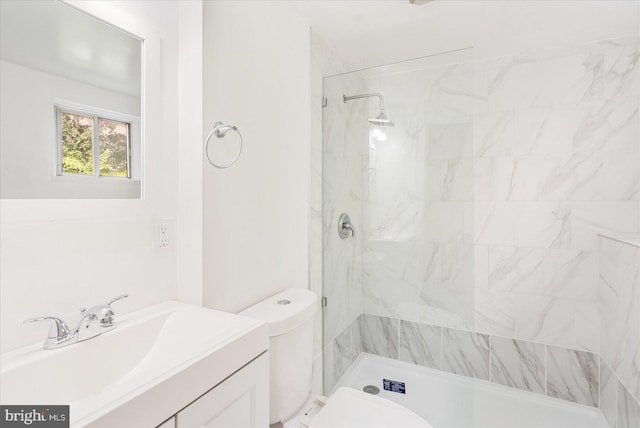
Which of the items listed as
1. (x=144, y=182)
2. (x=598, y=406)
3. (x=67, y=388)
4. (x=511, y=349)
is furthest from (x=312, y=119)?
(x=598, y=406)

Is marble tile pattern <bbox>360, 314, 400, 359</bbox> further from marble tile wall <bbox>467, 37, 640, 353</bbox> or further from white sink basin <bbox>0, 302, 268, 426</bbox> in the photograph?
white sink basin <bbox>0, 302, 268, 426</bbox>

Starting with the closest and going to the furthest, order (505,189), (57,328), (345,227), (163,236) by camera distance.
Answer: (57,328) → (163,236) → (345,227) → (505,189)

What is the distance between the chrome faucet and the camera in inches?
30.0

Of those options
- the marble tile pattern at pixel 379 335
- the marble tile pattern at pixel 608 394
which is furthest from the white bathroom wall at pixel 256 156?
the marble tile pattern at pixel 608 394

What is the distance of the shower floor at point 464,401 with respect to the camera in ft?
6.36

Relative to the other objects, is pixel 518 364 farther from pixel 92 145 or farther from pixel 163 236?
pixel 92 145

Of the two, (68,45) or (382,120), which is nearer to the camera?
(68,45)

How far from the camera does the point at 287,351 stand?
1.22m

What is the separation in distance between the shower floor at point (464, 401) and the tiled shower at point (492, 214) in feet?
0.20

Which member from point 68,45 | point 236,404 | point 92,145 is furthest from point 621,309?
point 68,45

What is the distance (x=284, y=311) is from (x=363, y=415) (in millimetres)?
498

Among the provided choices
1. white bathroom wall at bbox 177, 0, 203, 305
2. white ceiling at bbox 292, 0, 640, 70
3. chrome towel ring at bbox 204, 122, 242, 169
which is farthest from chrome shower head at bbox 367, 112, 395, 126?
white bathroom wall at bbox 177, 0, 203, 305

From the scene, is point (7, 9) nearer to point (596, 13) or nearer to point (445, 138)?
point (445, 138)

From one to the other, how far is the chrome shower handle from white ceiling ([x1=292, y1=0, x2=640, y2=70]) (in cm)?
111
